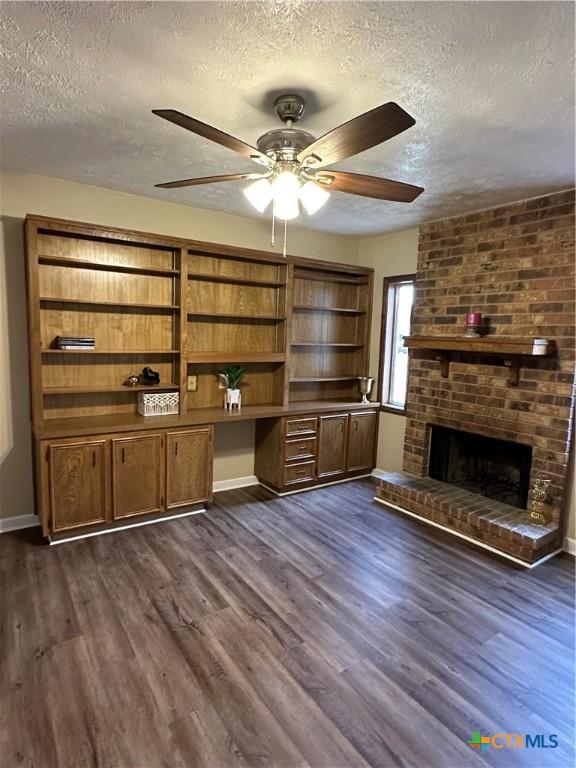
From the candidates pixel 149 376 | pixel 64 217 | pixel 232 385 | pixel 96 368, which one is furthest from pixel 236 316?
pixel 64 217

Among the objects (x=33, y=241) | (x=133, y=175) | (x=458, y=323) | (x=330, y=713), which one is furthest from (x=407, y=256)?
(x=330, y=713)

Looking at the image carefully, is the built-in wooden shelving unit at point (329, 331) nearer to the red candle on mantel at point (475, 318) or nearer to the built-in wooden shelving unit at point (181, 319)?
the built-in wooden shelving unit at point (181, 319)

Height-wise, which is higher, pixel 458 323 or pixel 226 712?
pixel 458 323

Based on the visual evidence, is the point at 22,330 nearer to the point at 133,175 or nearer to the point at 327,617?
the point at 133,175

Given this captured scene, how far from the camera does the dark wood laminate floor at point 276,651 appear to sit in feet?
5.51

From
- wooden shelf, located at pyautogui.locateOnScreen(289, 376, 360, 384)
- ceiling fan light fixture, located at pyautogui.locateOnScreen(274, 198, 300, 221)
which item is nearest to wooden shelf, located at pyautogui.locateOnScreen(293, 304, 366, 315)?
wooden shelf, located at pyautogui.locateOnScreen(289, 376, 360, 384)

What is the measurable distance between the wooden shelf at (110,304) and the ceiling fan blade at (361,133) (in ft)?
6.68

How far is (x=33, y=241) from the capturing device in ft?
9.64

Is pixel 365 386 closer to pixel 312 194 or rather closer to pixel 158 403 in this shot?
pixel 158 403

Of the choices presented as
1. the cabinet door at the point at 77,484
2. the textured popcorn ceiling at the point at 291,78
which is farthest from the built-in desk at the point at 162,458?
the textured popcorn ceiling at the point at 291,78

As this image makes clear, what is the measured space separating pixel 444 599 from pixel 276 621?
1.03 m

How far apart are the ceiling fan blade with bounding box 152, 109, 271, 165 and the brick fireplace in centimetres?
229

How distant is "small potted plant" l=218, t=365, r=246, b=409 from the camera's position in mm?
4035

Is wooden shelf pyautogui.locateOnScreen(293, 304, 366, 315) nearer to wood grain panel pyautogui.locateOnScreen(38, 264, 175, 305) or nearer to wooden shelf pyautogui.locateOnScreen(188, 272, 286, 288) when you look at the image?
wooden shelf pyautogui.locateOnScreen(188, 272, 286, 288)
